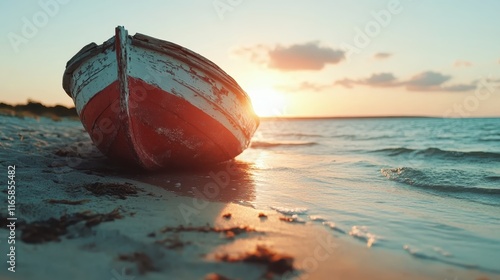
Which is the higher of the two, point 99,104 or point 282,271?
point 99,104

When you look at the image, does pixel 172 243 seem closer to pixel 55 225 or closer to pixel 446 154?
pixel 55 225

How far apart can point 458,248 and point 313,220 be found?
1.23 m

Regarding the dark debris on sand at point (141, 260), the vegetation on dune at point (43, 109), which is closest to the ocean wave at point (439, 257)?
the dark debris on sand at point (141, 260)

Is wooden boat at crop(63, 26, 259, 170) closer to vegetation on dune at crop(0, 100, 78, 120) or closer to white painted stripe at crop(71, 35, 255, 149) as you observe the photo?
white painted stripe at crop(71, 35, 255, 149)

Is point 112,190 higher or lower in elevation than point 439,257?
higher

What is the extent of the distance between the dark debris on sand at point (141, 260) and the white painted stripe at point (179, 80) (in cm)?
293

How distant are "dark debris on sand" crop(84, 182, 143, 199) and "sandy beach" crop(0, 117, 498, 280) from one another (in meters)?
0.01

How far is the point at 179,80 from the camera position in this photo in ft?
16.8

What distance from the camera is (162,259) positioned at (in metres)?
2.45

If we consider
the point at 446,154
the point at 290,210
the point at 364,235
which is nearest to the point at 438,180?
the point at 290,210

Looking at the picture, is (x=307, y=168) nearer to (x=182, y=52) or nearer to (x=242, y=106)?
(x=242, y=106)

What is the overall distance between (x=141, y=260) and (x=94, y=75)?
3.56 m

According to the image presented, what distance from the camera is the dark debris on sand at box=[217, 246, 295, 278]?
2.40 meters

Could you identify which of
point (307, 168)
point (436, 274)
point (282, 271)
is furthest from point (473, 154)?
point (282, 271)
